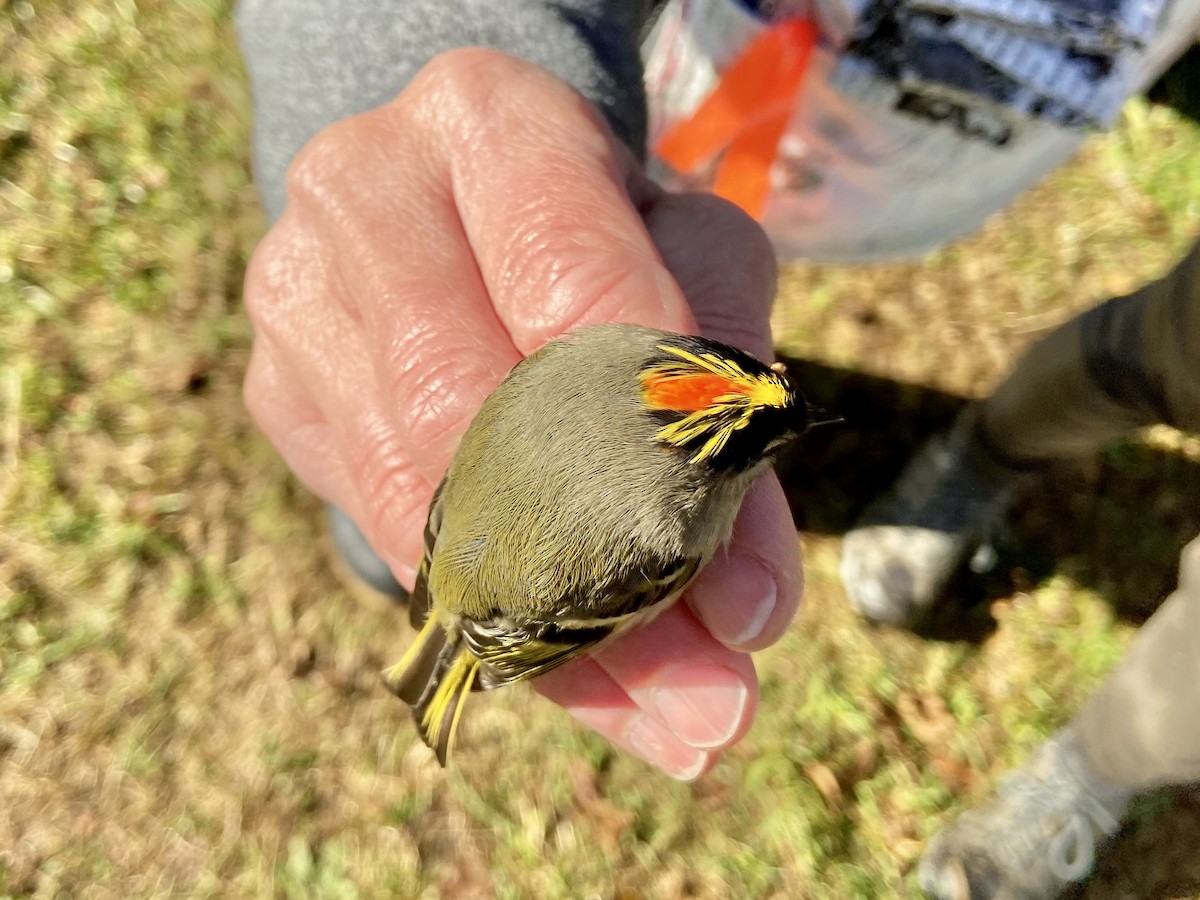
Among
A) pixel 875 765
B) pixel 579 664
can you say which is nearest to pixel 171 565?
pixel 579 664

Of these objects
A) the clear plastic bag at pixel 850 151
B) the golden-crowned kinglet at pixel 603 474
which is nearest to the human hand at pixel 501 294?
the golden-crowned kinglet at pixel 603 474

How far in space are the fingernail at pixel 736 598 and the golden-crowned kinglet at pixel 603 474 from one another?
5 centimetres

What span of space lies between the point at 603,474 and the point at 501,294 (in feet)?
1.68

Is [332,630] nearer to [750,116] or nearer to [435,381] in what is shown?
[435,381]

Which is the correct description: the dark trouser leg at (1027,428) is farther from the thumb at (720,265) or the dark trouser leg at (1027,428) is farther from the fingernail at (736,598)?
the fingernail at (736,598)

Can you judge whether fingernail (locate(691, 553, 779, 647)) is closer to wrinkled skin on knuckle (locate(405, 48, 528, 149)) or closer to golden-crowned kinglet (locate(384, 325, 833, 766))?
golden-crowned kinglet (locate(384, 325, 833, 766))

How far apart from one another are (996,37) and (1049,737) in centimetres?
243

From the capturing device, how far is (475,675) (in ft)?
8.18

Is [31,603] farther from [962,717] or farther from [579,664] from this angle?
[962,717]

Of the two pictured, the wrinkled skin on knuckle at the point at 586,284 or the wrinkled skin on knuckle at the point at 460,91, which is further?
the wrinkled skin on knuckle at the point at 460,91

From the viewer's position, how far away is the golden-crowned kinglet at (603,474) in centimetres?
197

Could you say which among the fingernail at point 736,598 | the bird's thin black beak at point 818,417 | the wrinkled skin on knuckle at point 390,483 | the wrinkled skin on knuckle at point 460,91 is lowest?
the fingernail at point 736,598

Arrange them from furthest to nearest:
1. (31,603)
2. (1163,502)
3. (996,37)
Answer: (1163,502) → (31,603) → (996,37)

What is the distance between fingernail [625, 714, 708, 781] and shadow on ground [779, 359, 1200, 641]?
1.55m
